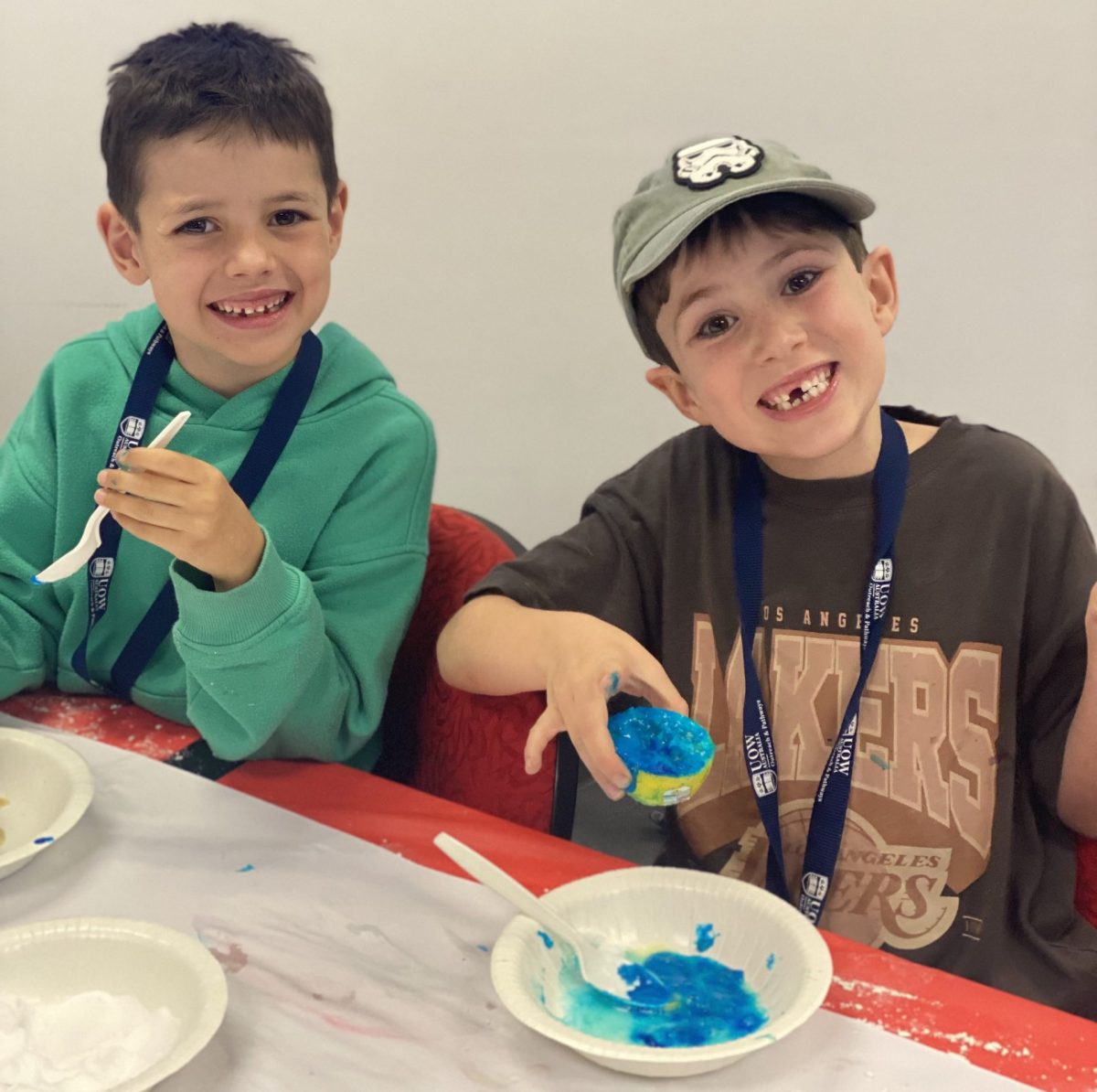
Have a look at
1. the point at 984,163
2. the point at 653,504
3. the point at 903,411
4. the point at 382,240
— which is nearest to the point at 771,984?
the point at 653,504

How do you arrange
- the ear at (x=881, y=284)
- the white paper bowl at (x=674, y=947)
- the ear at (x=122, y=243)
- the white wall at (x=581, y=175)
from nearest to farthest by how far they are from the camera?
1. the white paper bowl at (x=674, y=947)
2. the ear at (x=881, y=284)
3. the ear at (x=122, y=243)
4. the white wall at (x=581, y=175)

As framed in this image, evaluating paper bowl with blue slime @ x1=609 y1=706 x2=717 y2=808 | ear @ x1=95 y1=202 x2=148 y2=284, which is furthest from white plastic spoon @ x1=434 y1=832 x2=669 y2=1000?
ear @ x1=95 y1=202 x2=148 y2=284

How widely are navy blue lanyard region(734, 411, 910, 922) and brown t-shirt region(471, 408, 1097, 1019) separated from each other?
0.02 metres

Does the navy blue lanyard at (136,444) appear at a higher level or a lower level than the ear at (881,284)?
lower

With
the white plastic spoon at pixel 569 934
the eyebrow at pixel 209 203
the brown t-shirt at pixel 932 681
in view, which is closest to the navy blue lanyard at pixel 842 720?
the brown t-shirt at pixel 932 681

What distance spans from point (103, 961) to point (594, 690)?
44 centimetres

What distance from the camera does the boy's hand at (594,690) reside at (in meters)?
0.98

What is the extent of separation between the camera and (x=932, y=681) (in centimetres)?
122

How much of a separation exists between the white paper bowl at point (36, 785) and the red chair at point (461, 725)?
1.27ft

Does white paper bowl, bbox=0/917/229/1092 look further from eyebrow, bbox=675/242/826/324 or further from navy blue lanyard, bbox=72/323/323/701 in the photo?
eyebrow, bbox=675/242/826/324

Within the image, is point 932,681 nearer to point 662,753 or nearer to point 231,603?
point 662,753

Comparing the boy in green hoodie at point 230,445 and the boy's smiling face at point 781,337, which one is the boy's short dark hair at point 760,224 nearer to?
the boy's smiling face at point 781,337

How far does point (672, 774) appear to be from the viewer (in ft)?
3.18

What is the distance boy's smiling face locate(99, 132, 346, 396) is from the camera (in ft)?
3.98
